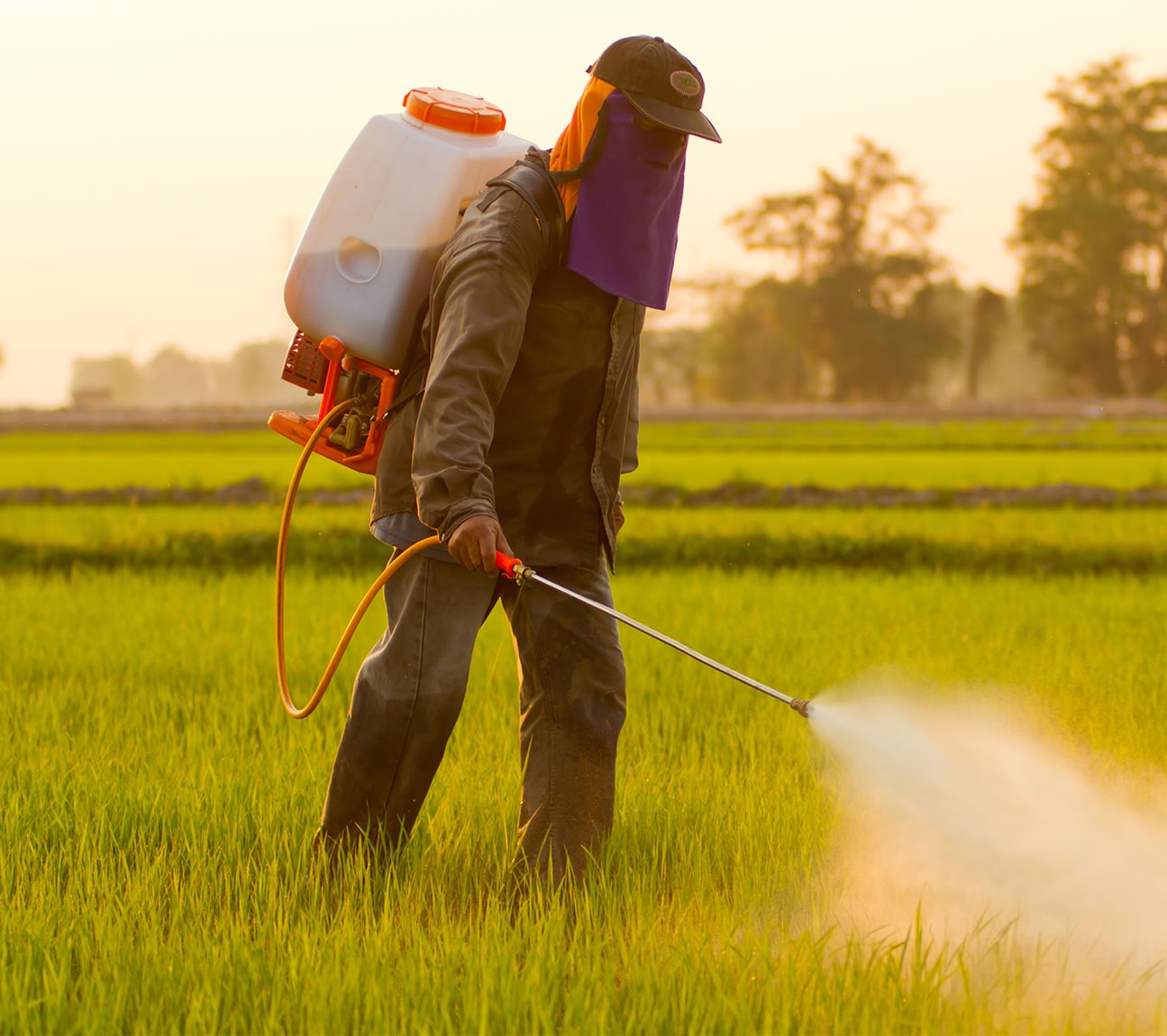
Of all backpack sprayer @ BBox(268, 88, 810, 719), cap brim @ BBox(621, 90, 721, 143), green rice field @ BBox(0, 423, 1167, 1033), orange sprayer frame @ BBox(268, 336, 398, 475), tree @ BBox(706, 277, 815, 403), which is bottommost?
green rice field @ BBox(0, 423, 1167, 1033)

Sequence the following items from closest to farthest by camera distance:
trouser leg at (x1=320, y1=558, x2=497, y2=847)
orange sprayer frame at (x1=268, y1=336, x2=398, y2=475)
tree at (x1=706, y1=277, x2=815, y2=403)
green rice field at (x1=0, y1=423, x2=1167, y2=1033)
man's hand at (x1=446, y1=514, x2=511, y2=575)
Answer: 1. green rice field at (x1=0, y1=423, x2=1167, y2=1033)
2. man's hand at (x1=446, y1=514, x2=511, y2=575)
3. trouser leg at (x1=320, y1=558, x2=497, y2=847)
4. orange sprayer frame at (x1=268, y1=336, x2=398, y2=475)
5. tree at (x1=706, y1=277, x2=815, y2=403)

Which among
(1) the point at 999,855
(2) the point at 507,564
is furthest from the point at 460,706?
(1) the point at 999,855

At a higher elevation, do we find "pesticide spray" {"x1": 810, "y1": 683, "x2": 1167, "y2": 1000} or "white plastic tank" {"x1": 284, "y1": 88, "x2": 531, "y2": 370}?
"white plastic tank" {"x1": 284, "y1": 88, "x2": 531, "y2": 370}

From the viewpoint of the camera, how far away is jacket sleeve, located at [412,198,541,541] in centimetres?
276

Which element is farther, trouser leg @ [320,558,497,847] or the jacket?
trouser leg @ [320,558,497,847]

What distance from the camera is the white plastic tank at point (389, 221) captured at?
300 centimetres

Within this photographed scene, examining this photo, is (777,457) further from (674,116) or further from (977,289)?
(977,289)

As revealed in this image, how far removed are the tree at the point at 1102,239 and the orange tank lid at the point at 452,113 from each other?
48.5 m

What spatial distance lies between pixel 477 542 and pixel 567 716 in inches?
23.3

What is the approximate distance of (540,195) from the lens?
2.88 m

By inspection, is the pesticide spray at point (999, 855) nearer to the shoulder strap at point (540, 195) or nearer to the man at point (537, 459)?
the man at point (537, 459)

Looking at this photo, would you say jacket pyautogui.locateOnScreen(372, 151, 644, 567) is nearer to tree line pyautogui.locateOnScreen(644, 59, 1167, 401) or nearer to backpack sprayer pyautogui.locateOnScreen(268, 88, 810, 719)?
backpack sprayer pyautogui.locateOnScreen(268, 88, 810, 719)

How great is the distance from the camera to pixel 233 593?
7.94 metres

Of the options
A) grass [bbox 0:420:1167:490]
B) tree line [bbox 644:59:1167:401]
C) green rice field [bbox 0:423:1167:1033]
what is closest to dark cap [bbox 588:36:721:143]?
green rice field [bbox 0:423:1167:1033]
